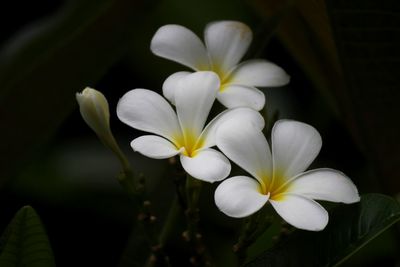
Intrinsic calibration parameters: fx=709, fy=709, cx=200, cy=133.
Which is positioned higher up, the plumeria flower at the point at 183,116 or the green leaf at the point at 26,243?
the plumeria flower at the point at 183,116

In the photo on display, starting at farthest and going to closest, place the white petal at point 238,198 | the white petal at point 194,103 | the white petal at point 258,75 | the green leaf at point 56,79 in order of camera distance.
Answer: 1. the green leaf at point 56,79
2. the white petal at point 258,75
3. the white petal at point 194,103
4. the white petal at point 238,198

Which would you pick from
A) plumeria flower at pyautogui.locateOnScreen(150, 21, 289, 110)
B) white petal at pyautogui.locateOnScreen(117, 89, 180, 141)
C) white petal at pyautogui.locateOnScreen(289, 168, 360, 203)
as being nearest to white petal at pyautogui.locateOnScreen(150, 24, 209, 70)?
plumeria flower at pyautogui.locateOnScreen(150, 21, 289, 110)

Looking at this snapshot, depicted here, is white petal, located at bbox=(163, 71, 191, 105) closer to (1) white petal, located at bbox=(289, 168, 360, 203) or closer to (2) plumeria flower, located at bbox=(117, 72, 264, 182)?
(2) plumeria flower, located at bbox=(117, 72, 264, 182)

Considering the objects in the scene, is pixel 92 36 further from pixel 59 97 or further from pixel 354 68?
pixel 354 68

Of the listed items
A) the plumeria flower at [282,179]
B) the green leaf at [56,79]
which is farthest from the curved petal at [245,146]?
the green leaf at [56,79]

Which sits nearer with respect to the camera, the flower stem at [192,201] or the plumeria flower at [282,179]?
the plumeria flower at [282,179]

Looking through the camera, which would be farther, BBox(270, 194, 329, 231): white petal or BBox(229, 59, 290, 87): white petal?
BBox(229, 59, 290, 87): white petal

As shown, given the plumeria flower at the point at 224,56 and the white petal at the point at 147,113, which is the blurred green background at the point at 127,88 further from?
the white petal at the point at 147,113
